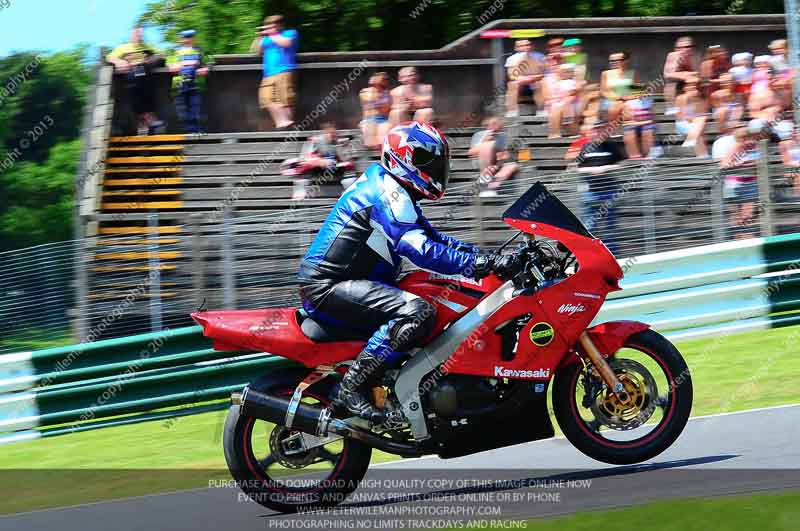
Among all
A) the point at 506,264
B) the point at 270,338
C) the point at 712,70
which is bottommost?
the point at 712,70

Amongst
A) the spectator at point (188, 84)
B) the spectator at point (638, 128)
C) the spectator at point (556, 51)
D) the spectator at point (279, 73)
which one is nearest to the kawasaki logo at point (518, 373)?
the spectator at point (638, 128)

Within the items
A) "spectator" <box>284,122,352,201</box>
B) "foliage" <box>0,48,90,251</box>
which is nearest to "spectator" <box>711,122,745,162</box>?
"spectator" <box>284,122,352,201</box>

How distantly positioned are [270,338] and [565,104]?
8480 mm

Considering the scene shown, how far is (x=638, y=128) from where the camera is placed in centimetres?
1390

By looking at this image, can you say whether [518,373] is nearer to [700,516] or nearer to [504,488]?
[504,488]

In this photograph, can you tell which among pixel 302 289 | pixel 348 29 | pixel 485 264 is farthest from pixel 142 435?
pixel 348 29

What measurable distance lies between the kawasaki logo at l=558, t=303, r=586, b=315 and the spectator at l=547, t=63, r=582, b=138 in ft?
25.8

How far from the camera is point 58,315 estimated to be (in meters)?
11.6

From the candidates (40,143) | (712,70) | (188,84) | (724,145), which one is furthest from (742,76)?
(40,143)

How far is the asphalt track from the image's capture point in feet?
21.3

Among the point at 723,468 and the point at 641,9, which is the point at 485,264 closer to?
the point at 723,468

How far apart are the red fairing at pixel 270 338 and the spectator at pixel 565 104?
8127 mm

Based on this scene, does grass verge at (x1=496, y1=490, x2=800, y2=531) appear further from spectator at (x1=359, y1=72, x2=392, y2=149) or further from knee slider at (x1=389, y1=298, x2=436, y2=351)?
spectator at (x1=359, y1=72, x2=392, y2=149)

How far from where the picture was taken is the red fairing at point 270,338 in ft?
22.8
